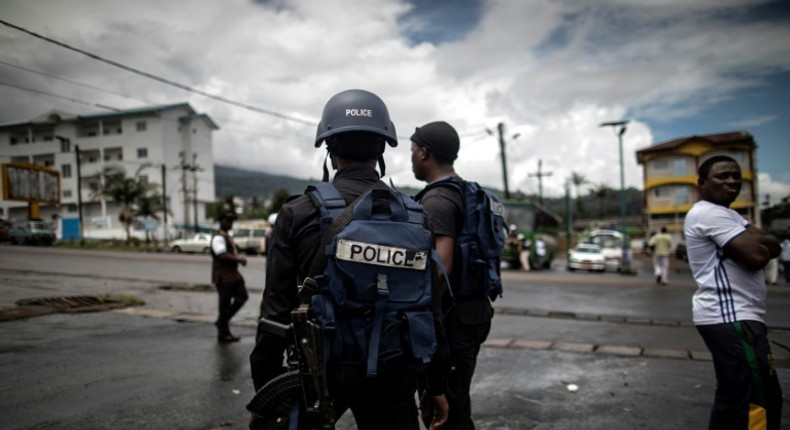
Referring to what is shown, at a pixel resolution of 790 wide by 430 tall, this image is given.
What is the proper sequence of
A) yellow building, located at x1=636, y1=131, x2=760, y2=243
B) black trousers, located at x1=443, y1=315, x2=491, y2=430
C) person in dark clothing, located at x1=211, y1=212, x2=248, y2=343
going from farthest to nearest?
yellow building, located at x1=636, y1=131, x2=760, y2=243 < person in dark clothing, located at x1=211, y1=212, x2=248, y2=343 < black trousers, located at x1=443, y1=315, x2=491, y2=430

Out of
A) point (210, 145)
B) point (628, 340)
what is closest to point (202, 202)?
point (210, 145)

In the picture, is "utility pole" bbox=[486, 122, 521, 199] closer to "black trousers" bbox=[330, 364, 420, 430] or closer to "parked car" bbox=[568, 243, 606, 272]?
"parked car" bbox=[568, 243, 606, 272]

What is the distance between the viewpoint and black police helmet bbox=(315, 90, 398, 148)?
81.4 inches

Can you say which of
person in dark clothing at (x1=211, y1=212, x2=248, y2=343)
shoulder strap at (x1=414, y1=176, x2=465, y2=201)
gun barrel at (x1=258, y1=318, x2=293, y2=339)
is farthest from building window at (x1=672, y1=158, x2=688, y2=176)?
gun barrel at (x1=258, y1=318, x2=293, y2=339)

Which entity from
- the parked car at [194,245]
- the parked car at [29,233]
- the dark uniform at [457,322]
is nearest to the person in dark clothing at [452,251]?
the dark uniform at [457,322]

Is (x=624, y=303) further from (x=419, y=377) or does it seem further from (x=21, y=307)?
(x=21, y=307)

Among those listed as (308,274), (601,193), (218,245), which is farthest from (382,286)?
(601,193)

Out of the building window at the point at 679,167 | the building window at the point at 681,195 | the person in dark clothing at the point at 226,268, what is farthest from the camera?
the building window at the point at 679,167

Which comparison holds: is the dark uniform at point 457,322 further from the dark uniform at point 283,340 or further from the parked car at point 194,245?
the parked car at point 194,245

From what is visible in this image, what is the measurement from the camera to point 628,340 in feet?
22.5

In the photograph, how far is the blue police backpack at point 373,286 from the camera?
1.74 metres

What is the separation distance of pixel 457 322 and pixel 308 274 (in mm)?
1183

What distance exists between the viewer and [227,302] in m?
6.82

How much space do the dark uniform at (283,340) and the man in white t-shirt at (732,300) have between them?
177 cm
